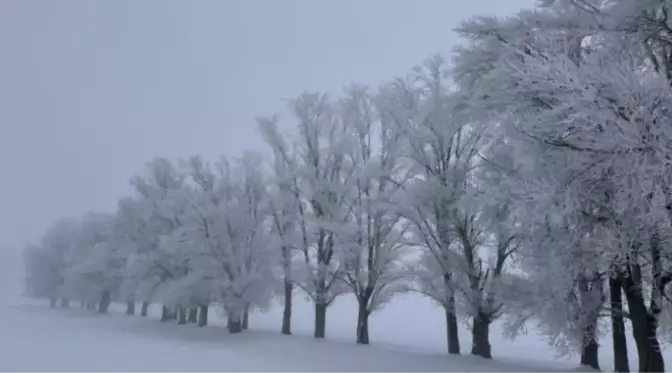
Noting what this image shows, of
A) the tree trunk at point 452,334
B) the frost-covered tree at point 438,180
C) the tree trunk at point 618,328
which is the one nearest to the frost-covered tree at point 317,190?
the frost-covered tree at point 438,180

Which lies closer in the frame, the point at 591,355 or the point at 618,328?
the point at 618,328

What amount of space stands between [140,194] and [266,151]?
18.8 metres

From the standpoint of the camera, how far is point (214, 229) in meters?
31.3

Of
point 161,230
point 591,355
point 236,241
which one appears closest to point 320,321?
point 236,241

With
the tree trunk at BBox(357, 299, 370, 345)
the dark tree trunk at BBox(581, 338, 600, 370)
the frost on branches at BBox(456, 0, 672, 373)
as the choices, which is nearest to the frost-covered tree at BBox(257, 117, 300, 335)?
the tree trunk at BBox(357, 299, 370, 345)

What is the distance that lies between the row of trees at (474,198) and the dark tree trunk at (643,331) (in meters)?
0.04

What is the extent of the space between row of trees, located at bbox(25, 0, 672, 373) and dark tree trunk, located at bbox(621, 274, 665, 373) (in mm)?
36

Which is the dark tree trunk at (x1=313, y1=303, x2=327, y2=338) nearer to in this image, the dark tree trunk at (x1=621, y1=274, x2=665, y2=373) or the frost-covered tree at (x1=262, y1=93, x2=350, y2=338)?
the frost-covered tree at (x1=262, y1=93, x2=350, y2=338)

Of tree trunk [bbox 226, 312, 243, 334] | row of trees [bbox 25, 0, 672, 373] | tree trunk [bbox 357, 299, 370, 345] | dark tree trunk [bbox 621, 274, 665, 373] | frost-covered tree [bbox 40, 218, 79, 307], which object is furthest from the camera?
frost-covered tree [bbox 40, 218, 79, 307]

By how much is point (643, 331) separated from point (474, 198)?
6.11m

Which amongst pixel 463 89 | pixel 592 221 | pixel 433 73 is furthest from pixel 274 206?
pixel 592 221

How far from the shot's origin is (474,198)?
16.3 metres

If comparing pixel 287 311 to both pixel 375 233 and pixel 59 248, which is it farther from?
pixel 59 248

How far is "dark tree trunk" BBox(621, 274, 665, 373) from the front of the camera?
1146cm
